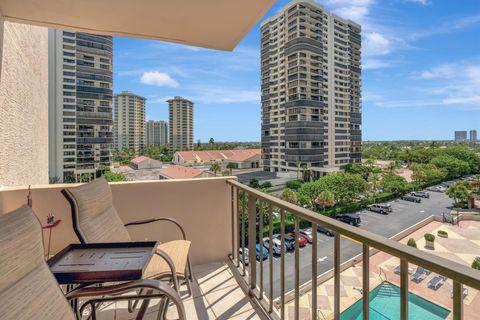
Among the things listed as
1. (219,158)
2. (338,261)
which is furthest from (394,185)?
(338,261)

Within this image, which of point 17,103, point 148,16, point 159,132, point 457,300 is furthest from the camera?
point 159,132

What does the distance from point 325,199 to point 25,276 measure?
22.0 meters

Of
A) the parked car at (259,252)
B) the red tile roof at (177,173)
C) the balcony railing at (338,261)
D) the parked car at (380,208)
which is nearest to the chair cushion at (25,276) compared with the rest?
the balcony railing at (338,261)

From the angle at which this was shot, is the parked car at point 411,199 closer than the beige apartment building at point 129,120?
Yes

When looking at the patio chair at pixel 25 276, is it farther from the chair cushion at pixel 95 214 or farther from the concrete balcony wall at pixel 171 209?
the concrete balcony wall at pixel 171 209

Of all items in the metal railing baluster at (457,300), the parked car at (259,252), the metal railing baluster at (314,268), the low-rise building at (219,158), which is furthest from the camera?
the low-rise building at (219,158)

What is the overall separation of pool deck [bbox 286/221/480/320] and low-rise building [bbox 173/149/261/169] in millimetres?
27027

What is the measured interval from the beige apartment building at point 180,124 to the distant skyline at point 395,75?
4.34 m

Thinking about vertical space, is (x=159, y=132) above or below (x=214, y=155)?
above

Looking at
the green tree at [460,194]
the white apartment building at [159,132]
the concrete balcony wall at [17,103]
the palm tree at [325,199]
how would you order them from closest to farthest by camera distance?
the concrete balcony wall at [17,103] → the palm tree at [325,199] → the green tree at [460,194] → the white apartment building at [159,132]

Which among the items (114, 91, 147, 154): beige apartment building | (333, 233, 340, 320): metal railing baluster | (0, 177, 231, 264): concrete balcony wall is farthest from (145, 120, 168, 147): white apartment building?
(333, 233, 340, 320): metal railing baluster

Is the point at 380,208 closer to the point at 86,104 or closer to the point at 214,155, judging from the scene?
the point at 86,104

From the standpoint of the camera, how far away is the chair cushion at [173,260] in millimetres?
1655

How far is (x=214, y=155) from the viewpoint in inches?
1606
